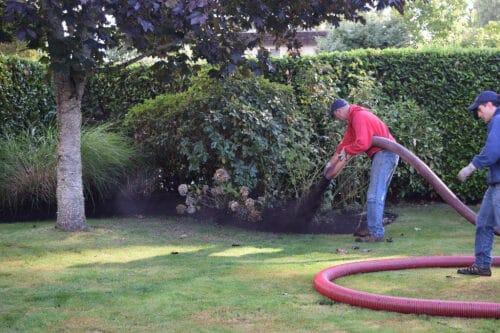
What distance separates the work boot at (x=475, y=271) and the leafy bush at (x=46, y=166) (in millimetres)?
5682

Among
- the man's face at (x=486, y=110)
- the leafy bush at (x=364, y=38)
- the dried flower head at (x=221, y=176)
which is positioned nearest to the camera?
the man's face at (x=486, y=110)

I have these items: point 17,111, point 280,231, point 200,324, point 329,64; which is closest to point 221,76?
point 280,231

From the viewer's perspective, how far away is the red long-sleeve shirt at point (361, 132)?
8758mm

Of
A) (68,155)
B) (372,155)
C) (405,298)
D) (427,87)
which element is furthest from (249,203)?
(405,298)

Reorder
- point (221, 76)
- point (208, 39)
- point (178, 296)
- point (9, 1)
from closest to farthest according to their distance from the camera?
1. point (178, 296)
2. point (9, 1)
3. point (208, 39)
4. point (221, 76)

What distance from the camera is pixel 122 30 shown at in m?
7.64

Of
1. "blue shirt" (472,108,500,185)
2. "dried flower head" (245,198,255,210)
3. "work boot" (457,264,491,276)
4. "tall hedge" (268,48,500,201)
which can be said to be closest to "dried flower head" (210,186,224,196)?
"dried flower head" (245,198,255,210)

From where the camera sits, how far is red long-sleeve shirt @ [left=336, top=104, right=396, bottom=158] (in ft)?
28.7

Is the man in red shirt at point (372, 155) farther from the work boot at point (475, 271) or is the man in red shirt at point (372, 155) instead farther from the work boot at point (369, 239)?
the work boot at point (475, 271)

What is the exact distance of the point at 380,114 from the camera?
11609mm

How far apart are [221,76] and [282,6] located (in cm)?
127

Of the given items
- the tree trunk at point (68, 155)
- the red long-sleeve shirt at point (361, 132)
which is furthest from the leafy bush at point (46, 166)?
the red long-sleeve shirt at point (361, 132)

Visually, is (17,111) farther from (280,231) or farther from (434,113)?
(434,113)

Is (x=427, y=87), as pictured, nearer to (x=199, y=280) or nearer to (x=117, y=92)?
(x=117, y=92)
